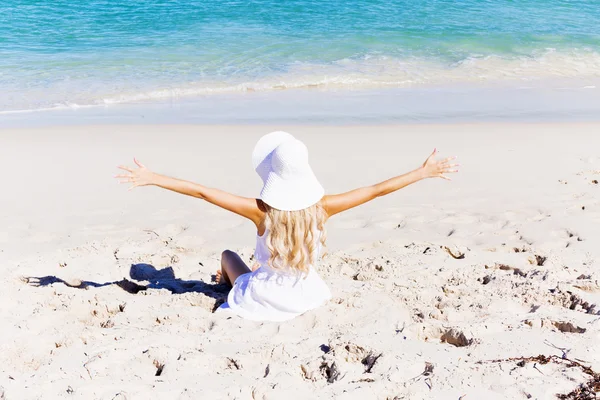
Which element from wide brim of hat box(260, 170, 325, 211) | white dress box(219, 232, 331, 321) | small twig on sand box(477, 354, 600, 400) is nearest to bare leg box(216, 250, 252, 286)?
white dress box(219, 232, 331, 321)

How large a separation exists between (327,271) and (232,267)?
30.2 inches

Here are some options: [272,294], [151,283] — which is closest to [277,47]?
[151,283]

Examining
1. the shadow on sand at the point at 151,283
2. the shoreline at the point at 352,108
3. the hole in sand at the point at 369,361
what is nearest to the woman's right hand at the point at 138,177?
the shadow on sand at the point at 151,283

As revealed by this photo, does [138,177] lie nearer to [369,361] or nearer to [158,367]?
[158,367]

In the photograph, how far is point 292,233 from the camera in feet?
11.2

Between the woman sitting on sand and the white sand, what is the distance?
0.48 feet

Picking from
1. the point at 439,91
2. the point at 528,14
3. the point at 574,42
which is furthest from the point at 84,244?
the point at 528,14

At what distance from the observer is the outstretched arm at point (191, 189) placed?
10.5 feet

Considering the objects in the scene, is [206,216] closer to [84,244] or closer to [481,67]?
[84,244]

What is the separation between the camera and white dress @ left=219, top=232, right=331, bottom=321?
11.7 ft

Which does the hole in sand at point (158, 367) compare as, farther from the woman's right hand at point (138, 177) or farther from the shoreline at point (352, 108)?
the shoreline at point (352, 108)

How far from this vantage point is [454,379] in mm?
2824

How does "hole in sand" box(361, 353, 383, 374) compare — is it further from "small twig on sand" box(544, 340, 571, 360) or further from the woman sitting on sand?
"small twig on sand" box(544, 340, 571, 360)

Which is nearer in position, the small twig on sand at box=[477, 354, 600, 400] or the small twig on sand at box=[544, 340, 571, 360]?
the small twig on sand at box=[477, 354, 600, 400]
